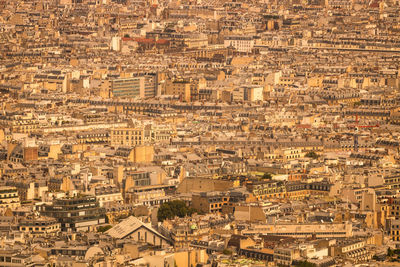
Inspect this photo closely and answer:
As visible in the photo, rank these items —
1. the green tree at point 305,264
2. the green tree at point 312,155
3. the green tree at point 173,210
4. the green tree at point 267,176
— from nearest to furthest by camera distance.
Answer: the green tree at point 305,264 → the green tree at point 173,210 → the green tree at point 267,176 → the green tree at point 312,155

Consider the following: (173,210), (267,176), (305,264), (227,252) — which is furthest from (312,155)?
(305,264)

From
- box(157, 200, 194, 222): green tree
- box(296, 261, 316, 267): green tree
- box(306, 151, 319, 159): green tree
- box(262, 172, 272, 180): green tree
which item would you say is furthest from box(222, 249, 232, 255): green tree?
box(306, 151, 319, 159): green tree

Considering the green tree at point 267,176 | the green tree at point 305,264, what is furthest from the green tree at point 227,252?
the green tree at point 267,176

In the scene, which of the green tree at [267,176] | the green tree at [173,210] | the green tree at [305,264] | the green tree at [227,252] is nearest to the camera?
the green tree at [305,264]

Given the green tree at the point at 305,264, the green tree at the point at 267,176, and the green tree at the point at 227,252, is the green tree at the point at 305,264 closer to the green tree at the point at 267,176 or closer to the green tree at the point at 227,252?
the green tree at the point at 227,252

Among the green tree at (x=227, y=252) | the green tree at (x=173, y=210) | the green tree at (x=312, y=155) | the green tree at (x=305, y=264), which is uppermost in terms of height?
the green tree at (x=305, y=264)

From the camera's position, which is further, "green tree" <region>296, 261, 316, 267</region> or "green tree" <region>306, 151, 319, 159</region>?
"green tree" <region>306, 151, 319, 159</region>

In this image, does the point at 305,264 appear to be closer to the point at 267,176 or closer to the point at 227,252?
the point at 227,252

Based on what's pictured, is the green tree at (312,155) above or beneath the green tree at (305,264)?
beneath

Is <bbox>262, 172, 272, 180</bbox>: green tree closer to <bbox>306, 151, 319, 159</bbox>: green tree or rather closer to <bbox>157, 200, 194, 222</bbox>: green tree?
<bbox>157, 200, 194, 222</bbox>: green tree
